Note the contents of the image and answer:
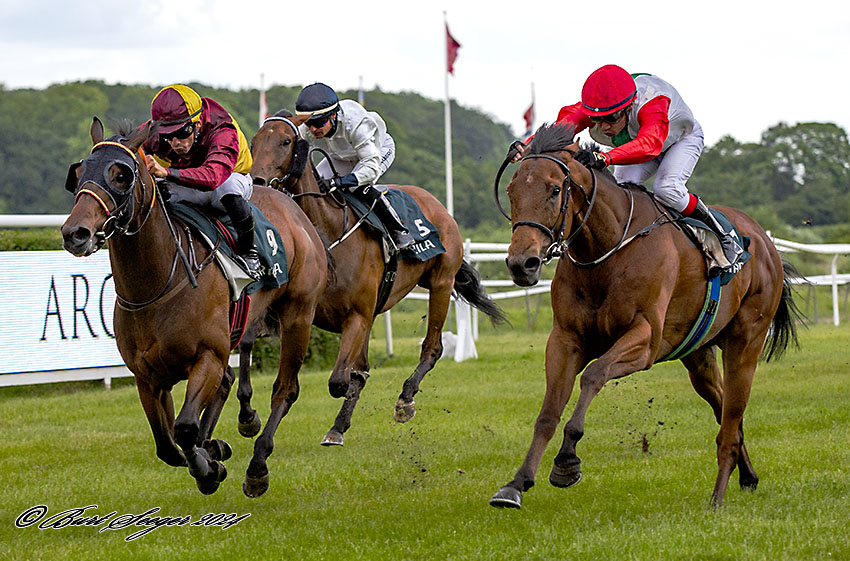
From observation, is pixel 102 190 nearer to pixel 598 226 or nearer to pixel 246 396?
pixel 598 226

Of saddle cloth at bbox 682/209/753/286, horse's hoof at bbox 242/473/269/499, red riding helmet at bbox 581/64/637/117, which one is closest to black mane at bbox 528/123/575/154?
red riding helmet at bbox 581/64/637/117

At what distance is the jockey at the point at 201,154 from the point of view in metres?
4.83

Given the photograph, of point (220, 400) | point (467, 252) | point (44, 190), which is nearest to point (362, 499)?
point (220, 400)

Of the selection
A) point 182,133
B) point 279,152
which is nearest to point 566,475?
point 182,133

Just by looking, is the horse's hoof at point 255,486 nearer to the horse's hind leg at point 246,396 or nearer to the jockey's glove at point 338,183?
the horse's hind leg at point 246,396

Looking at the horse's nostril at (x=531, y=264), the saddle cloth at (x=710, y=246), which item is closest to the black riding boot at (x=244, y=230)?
the horse's nostril at (x=531, y=264)

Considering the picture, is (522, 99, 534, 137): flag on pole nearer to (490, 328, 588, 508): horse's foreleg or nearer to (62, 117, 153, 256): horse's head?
(490, 328, 588, 508): horse's foreleg

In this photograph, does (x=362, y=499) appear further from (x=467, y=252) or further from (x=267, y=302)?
(x=467, y=252)

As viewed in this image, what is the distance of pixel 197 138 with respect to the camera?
16.9 ft

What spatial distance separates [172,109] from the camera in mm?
4824

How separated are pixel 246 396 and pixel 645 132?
123 inches

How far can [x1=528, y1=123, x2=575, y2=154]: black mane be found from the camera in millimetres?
4531

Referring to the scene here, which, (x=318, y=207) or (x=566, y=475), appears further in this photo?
(x=318, y=207)

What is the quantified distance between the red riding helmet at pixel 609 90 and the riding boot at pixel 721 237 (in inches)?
29.5
